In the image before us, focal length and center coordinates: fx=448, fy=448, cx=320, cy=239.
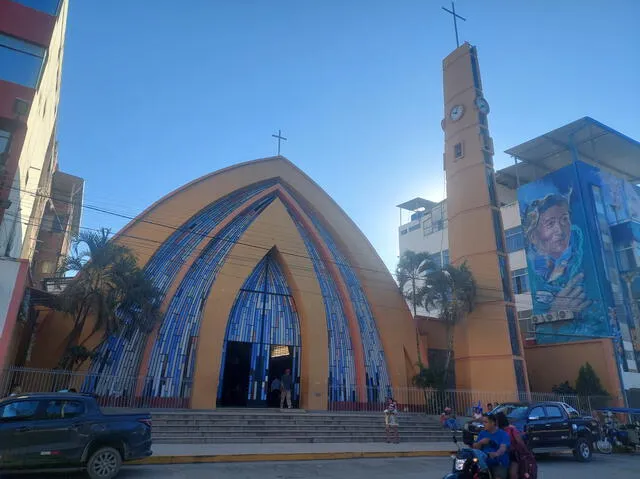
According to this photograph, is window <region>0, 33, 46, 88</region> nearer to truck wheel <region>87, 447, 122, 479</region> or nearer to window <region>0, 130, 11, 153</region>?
window <region>0, 130, 11, 153</region>

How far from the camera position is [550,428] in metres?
12.7

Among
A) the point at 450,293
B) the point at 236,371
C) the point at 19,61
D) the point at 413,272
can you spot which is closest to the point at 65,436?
the point at 236,371

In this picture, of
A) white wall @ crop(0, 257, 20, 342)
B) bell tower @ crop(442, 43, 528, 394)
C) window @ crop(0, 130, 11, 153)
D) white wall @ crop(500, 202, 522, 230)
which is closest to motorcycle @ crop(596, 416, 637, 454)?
bell tower @ crop(442, 43, 528, 394)

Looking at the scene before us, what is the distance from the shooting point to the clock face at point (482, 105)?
26141mm

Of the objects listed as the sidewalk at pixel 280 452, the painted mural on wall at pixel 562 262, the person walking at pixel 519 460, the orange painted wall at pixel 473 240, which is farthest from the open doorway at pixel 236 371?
the painted mural on wall at pixel 562 262

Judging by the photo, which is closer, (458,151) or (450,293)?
(450,293)

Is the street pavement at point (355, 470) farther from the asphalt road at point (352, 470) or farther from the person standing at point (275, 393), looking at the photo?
the person standing at point (275, 393)

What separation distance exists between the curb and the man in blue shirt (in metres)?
4.41

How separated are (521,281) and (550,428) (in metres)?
23.8

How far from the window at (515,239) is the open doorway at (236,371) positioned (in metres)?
24.1

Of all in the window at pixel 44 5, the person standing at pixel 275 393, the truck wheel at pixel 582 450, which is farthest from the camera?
the person standing at pixel 275 393

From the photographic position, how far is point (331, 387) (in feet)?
67.4

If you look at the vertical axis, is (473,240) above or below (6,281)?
above

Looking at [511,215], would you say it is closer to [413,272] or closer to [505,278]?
[505,278]
